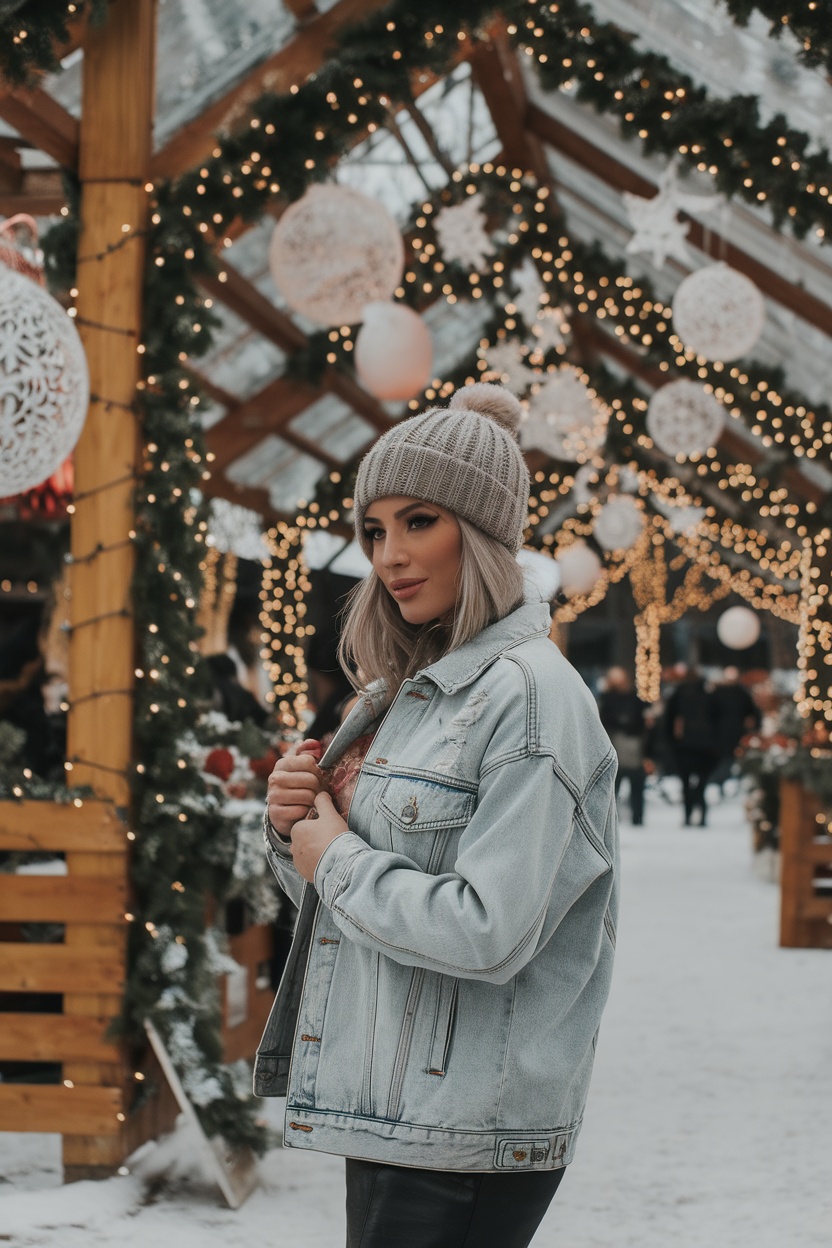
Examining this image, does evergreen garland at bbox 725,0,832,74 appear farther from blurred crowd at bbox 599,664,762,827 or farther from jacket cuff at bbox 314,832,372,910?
blurred crowd at bbox 599,664,762,827

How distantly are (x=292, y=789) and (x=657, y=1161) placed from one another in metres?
3.07

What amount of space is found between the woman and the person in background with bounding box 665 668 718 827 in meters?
11.6

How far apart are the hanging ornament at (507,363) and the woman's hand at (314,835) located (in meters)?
8.25

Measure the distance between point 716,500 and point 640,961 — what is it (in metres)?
5.91

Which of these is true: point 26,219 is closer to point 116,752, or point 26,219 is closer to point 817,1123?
point 116,752

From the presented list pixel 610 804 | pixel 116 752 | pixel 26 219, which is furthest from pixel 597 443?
pixel 610 804

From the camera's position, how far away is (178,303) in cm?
405

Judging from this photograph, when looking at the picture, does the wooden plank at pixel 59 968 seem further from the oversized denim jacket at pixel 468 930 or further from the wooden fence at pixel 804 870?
the wooden fence at pixel 804 870

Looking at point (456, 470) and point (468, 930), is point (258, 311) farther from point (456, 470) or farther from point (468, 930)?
point (468, 930)

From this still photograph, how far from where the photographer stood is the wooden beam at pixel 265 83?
4176 millimetres

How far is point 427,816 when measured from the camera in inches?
55.2

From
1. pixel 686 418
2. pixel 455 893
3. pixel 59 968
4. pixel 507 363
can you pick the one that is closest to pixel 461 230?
pixel 686 418

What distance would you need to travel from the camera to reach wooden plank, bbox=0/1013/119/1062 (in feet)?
12.7

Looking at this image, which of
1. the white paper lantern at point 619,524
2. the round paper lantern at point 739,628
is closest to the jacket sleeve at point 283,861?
the white paper lantern at point 619,524
